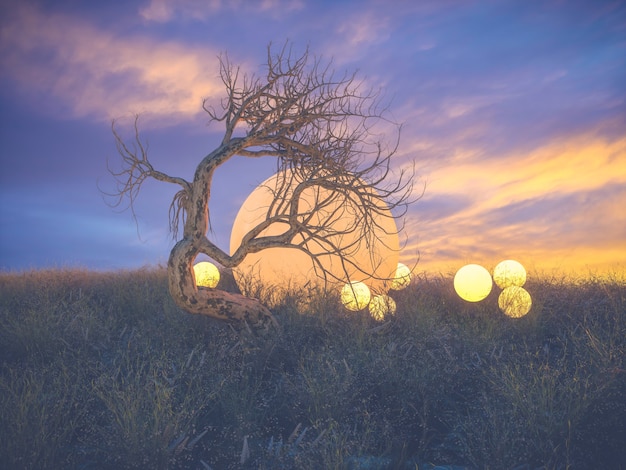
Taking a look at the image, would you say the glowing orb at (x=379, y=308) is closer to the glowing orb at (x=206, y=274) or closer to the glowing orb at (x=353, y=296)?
the glowing orb at (x=353, y=296)

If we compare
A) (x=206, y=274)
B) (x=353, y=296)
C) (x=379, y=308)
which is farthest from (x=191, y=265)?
(x=206, y=274)

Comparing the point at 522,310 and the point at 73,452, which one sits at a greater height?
the point at 522,310

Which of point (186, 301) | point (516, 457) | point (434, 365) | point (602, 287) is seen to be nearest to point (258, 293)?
point (186, 301)

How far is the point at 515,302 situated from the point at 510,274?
152 cm

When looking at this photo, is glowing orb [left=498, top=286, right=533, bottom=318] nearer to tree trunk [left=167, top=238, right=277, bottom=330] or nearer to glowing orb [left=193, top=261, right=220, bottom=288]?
tree trunk [left=167, top=238, right=277, bottom=330]

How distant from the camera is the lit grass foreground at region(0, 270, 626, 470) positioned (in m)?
4.74

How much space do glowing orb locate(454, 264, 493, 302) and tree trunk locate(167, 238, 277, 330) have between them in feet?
14.7

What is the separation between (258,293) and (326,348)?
3113 mm

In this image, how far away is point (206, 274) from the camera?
1151 cm

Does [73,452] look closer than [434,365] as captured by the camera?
Yes

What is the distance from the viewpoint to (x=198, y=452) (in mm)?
5051

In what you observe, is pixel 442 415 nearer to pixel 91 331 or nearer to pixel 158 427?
pixel 158 427

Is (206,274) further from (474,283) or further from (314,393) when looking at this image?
(314,393)

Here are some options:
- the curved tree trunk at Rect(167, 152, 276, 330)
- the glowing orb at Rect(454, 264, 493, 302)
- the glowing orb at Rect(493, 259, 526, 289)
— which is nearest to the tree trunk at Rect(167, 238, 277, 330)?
the curved tree trunk at Rect(167, 152, 276, 330)
